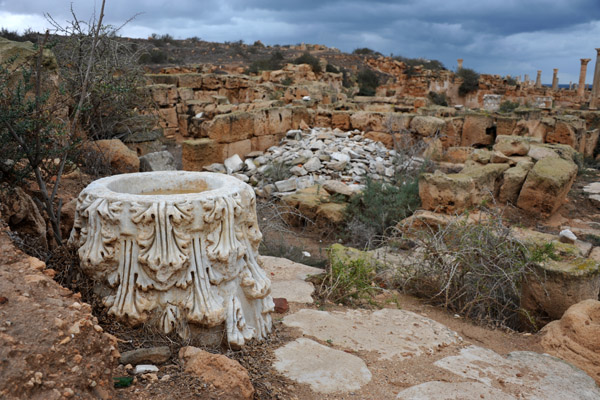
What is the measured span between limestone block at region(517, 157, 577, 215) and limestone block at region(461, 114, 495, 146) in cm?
403

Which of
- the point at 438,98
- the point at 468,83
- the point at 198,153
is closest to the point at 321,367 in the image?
the point at 198,153

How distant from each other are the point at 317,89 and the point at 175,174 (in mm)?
13429

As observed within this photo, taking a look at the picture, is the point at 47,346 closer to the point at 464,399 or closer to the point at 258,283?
the point at 258,283

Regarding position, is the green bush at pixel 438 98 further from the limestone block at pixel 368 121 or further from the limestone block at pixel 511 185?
the limestone block at pixel 511 185

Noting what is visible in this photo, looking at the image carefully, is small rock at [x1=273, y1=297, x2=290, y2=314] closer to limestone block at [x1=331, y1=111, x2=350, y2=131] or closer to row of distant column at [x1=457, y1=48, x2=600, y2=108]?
limestone block at [x1=331, y1=111, x2=350, y2=131]

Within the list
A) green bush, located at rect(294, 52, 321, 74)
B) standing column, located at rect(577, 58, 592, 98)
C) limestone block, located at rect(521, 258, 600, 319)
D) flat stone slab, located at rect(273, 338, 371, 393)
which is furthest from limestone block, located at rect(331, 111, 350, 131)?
standing column, located at rect(577, 58, 592, 98)

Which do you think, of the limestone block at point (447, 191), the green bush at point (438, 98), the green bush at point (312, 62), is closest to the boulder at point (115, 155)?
the limestone block at point (447, 191)

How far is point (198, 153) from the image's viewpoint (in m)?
9.16

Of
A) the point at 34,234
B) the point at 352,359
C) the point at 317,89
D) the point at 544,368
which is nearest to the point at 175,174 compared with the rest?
the point at 34,234

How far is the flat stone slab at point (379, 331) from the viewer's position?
3055mm

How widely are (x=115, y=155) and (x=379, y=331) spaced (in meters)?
3.94

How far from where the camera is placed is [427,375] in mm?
2732

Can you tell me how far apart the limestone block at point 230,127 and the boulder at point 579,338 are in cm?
738

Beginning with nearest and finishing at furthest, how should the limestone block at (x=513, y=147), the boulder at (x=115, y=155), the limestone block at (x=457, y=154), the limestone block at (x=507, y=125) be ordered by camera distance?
the boulder at (x=115, y=155) → the limestone block at (x=513, y=147) → the limestone block at (x=457, y=154) → the limestone block at (x=507, y=125)
